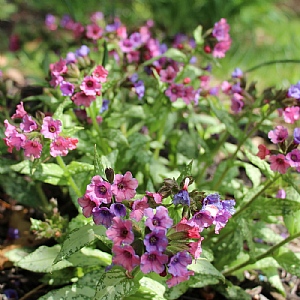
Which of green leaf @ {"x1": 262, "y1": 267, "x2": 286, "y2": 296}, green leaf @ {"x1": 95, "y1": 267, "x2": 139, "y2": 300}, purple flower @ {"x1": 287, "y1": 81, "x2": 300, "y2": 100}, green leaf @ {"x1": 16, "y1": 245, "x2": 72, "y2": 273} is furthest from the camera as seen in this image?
green leaf @ {"x1": 262, "y1": 267, "x2": 286, "y2": 296}

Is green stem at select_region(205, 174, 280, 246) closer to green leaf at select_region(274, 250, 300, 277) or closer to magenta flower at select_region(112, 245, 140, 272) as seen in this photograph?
green leaf at select_region(274, 250, 300, 277)

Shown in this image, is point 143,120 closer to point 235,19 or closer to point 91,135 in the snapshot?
point 91,135

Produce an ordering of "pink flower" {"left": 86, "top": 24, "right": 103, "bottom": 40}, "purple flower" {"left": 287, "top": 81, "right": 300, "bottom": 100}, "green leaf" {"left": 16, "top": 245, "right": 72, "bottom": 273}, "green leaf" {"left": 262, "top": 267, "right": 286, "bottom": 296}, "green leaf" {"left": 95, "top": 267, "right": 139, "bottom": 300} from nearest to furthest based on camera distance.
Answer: "green leaf" {"left": 95, "top": 267, "right": 139, "bottom": 300} → "green leaf" {"left": 16, "top": 245, "right": 72, "bottom": 273} → "purple flower" {"left": 287, "top": 81, "right": 300, "bottom": 100} → "green leaf" {"left": 262, "top": 267, "right": 286, "bottom": 296} → "pink flower" {"left": 86, "top": 24, "right": 103, "bottom": 40}

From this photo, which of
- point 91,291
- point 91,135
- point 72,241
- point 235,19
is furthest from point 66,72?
point 235,19

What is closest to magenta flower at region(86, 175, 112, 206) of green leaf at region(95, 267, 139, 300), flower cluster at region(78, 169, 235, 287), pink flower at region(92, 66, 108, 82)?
flower cluster at region(78, 169, 235, 287)

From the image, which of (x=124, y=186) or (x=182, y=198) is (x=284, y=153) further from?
(x=124, y=186)

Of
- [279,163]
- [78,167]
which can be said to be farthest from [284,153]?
Answer: [78,167]
